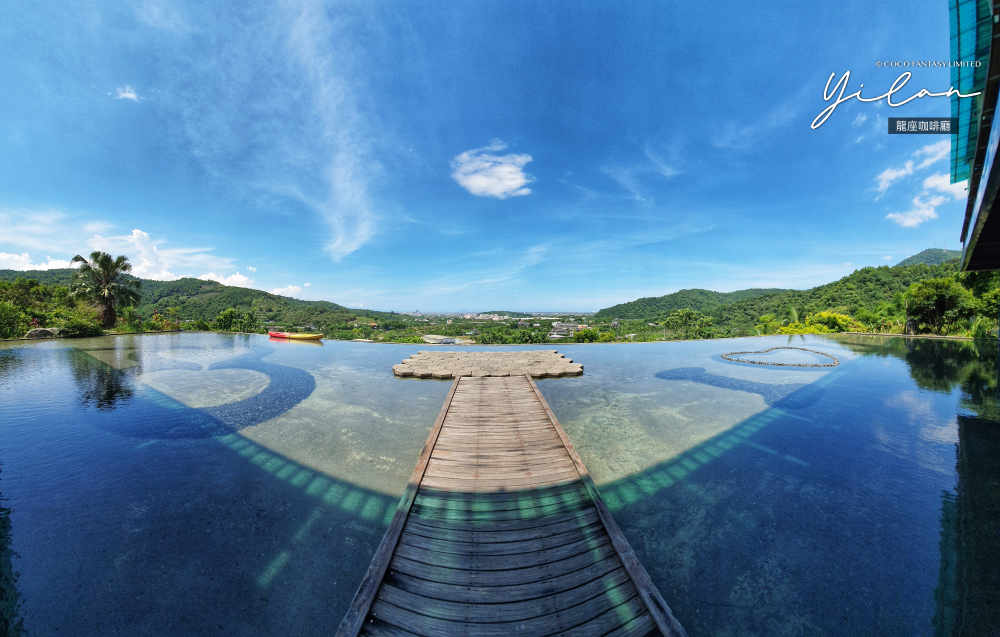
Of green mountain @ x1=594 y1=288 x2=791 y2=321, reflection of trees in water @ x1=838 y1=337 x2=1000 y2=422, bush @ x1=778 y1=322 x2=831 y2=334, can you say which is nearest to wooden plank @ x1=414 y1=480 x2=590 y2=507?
reflection of trees in water @ x1=838 y1=337 x2=1000 y2=422

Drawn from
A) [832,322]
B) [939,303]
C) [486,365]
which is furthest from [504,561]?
[832,322]

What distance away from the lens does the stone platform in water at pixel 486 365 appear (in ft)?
21.7

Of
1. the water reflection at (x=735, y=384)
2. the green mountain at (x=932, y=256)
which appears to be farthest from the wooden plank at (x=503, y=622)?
the green mountain at (x=932, y=256)

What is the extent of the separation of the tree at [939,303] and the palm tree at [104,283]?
33.4 m

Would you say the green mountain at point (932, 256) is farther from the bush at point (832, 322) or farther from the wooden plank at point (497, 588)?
the wooden plank at point (497, 588)

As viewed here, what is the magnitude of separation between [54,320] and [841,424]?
2171cm

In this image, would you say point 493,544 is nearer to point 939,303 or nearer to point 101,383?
point 101,383

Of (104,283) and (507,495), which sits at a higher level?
(104,283)

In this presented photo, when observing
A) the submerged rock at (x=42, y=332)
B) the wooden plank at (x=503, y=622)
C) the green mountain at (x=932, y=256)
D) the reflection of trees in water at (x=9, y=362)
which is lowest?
the wooden plank at (x=503, y=622)

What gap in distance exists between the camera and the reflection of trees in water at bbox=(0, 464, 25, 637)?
1.73 metres

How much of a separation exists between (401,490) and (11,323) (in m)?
16.5

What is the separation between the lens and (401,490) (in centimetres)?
295

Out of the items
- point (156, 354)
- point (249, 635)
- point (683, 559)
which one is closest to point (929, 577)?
point (683, 559)

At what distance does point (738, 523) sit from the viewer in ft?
8.32
